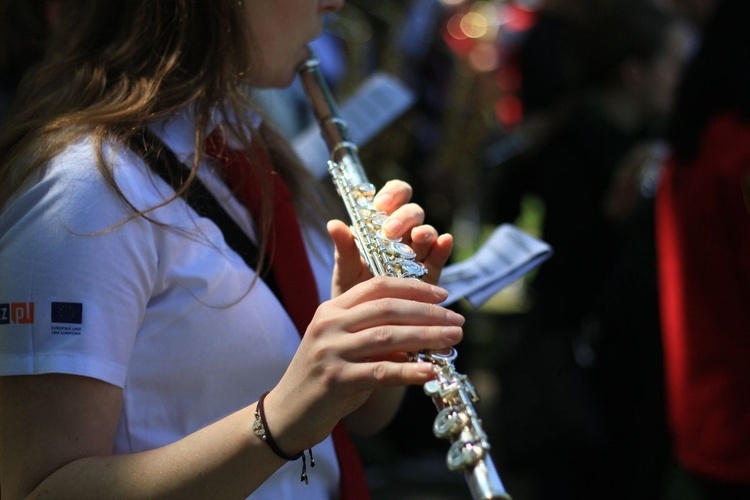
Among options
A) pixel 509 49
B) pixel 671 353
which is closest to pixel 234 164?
pixel 671 353

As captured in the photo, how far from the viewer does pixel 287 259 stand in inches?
58.5

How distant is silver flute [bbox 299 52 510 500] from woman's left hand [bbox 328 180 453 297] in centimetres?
2

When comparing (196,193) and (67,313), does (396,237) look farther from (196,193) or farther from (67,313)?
(67,313)

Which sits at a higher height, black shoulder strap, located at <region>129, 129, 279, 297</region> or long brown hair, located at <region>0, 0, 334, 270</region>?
long brown hair, located at <region>0, 0, 334, 270</region>

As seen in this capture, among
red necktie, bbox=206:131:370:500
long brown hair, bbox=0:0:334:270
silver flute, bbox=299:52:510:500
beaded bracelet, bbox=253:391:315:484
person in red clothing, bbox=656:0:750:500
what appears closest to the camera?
silver flute, bbox=299:52:510:500

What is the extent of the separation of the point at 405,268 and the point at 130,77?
0.50m

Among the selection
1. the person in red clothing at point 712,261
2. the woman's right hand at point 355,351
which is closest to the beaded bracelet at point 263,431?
the woman's right hand at point 355,351

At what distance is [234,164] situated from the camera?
4.83 ft

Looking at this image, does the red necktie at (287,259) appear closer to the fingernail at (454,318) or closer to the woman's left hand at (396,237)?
the woman's left hand at (396,237)

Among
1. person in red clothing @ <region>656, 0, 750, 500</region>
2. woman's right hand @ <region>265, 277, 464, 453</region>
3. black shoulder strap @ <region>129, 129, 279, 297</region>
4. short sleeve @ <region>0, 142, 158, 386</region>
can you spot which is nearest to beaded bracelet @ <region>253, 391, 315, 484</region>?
woman's right hand @ <region>265, 277, 464, 453</region>

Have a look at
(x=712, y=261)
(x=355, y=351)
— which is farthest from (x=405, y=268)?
(x=712, y=261)

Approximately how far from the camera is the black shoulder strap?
134cm

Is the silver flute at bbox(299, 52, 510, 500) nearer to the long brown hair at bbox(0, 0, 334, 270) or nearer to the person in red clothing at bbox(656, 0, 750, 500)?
the long brown hair at bbox(0, 0, 334, 270)

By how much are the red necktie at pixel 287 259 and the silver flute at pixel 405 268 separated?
Result: 115 millimetres
